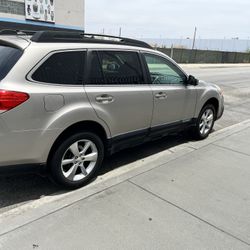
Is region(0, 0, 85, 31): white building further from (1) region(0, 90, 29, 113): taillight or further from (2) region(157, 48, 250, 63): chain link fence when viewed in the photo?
(1) region(0, 90, 29, 113): taillight

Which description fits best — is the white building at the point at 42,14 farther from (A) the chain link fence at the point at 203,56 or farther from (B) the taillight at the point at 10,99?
(B) the taillight at the point at 10,99

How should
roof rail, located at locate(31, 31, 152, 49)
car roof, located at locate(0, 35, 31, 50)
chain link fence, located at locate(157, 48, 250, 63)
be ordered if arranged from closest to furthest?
car roof, located at locate(0, 35, 31, 50) < roof rail, located at locate(31, 31, 152, 49) < chain link fence, located at locate(157, 48, 250, 63)

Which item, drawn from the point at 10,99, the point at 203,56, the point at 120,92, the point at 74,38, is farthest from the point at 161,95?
the point at 203,56

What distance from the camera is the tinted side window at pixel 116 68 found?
12.5 feet

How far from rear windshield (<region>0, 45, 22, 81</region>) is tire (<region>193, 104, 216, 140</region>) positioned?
358 centimetres

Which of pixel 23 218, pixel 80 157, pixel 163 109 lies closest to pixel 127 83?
pixel 163 109

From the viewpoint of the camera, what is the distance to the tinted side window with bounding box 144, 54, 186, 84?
15.4 feet

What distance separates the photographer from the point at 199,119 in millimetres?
5793

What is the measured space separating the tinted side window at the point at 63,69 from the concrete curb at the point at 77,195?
129cm

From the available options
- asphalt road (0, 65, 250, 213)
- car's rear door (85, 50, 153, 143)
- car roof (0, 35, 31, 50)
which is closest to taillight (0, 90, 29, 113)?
car roof (0, 35, 31, 50)

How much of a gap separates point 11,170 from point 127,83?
1.83 meters

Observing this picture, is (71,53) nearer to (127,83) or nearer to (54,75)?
(54,75)

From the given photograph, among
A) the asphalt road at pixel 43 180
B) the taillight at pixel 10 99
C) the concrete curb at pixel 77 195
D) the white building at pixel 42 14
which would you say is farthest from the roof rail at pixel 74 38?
the white building at pixel 42 14

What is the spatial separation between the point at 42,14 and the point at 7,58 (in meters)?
30.0
